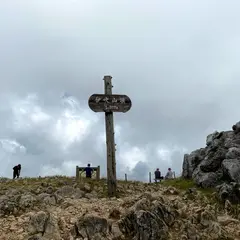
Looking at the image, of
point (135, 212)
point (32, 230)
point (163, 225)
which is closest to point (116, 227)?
point (135, 212)

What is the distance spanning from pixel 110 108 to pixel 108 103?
0.34 metres

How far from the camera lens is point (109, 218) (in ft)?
54.6

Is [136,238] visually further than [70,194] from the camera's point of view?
No

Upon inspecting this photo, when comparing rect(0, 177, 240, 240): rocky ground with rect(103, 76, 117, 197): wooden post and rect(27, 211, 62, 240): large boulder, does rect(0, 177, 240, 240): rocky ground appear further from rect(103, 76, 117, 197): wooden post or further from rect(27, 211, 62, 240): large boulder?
rect(103, 76, 117, 197): wooden post

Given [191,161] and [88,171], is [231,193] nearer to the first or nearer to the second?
[191,161]

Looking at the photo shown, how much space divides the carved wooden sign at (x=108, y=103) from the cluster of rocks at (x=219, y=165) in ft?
24.8

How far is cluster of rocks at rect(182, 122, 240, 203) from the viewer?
2205 cm

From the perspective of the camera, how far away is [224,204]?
2067 cm

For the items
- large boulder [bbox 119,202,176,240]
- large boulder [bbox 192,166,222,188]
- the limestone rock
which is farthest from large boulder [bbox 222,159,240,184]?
the limestone rock

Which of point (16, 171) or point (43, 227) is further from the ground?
point (16, 171)

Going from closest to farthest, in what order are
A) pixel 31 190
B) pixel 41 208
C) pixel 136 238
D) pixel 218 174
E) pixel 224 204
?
pixel 136 238 < pixel 41 208 < pixel 224 204 < pixel 31 190 < pixel 218 174

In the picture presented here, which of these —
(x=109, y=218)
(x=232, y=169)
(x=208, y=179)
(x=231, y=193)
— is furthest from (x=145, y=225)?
(x=208, y=179)

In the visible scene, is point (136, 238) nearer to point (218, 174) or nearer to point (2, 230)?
point (2, 230)

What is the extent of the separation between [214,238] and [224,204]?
5309mm
